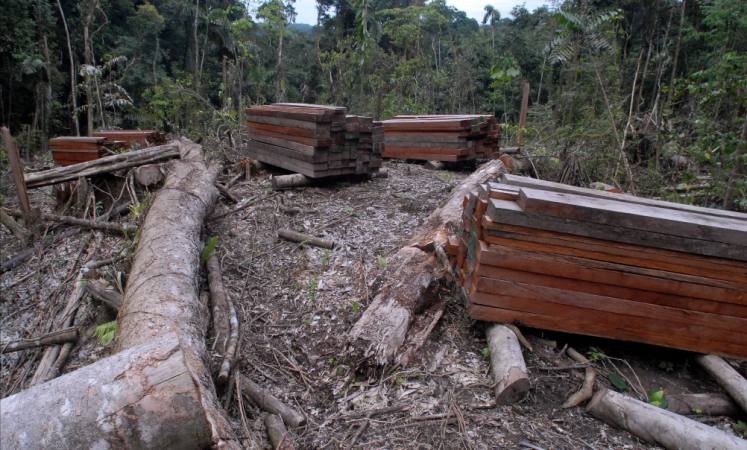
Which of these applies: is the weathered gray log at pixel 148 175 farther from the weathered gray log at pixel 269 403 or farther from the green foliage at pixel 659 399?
the green foliage at pixel 659 399

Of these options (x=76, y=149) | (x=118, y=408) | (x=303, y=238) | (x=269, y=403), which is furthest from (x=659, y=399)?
(x=76, y=149)

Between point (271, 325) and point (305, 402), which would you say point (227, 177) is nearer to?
point (271, 325)

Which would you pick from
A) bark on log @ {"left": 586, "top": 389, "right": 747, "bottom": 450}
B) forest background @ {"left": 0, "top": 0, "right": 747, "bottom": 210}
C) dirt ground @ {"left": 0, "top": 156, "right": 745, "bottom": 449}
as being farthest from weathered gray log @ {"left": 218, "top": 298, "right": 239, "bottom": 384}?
forest background @ {"left": 0, "top": 0, "right": 747, "bottom": 210}

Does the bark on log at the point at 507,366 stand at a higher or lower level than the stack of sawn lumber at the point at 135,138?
lower

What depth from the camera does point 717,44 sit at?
11.9 m

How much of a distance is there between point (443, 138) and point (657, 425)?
23.3 ft

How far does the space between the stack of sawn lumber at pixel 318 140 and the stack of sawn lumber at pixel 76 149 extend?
253 centimetres

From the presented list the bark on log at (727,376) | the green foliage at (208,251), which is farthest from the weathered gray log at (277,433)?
the bark on log at (727,376)

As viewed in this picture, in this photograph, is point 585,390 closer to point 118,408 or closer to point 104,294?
point 118,408

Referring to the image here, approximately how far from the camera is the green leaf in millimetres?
2941

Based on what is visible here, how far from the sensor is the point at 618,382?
9.73 ft

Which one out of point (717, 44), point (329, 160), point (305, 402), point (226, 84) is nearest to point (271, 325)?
point (305, 402)

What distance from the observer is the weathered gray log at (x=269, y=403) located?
2791 mm

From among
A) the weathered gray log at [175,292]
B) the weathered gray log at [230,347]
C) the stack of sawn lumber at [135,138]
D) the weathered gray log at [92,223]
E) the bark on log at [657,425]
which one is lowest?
the weathered gray log at [230,347]
